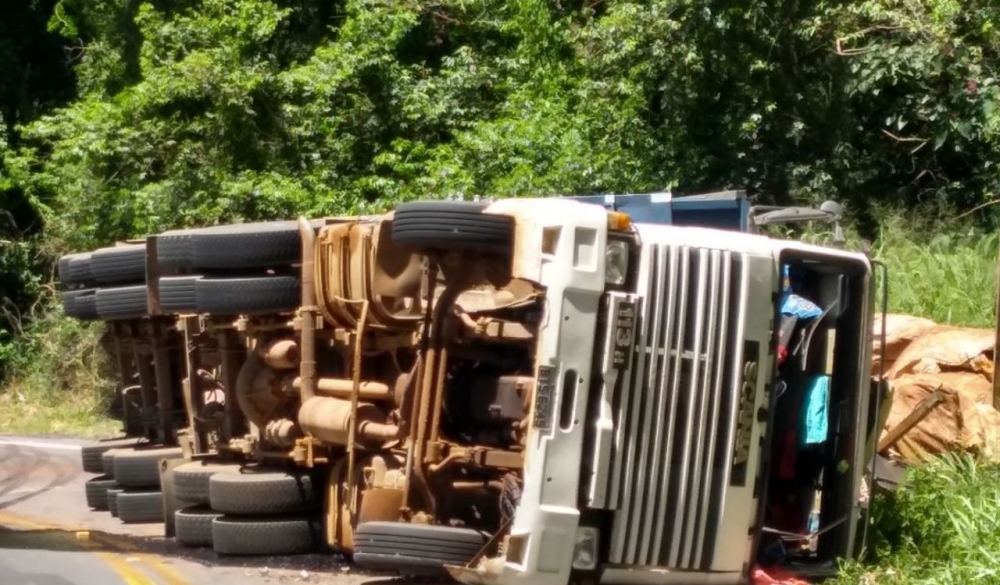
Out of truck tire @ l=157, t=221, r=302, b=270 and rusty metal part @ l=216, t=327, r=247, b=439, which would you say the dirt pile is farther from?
rusty metal part @ l=216, t=327, r=247, b=439

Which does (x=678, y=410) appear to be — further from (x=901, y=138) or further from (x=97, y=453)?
(x=901, y=138)

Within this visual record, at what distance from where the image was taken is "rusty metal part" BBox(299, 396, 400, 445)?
7.94 m

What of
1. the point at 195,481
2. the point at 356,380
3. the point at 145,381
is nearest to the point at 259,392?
the point at 195,481

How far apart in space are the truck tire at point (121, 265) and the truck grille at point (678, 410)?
5372 mm

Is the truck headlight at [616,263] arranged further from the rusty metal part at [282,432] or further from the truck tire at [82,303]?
the truck tire at [82,303]

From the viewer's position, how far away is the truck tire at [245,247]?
9.20m

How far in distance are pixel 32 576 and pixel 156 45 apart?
519 inches

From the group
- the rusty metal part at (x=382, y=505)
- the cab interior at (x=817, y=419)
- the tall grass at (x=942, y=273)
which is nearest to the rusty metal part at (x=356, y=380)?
the rusty metal part at (x=382, y=505)

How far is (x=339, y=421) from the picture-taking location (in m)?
8.26

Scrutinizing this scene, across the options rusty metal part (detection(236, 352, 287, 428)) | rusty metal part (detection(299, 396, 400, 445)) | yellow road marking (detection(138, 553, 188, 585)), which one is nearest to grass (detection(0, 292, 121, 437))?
yellow road marking (detection(138, 553, 188, 585))

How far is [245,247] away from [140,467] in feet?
9.09

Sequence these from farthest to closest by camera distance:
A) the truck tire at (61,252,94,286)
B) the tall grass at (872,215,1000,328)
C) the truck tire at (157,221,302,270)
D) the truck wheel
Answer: the tall grass at (872,215,1000,328)
the truck tire at (61,252,94,286)
the truck tire at (157,221,302,270)
the truck wheel

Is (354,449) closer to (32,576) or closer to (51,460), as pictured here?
(32,576)

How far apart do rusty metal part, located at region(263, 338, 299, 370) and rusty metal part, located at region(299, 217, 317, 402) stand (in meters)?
0.16
